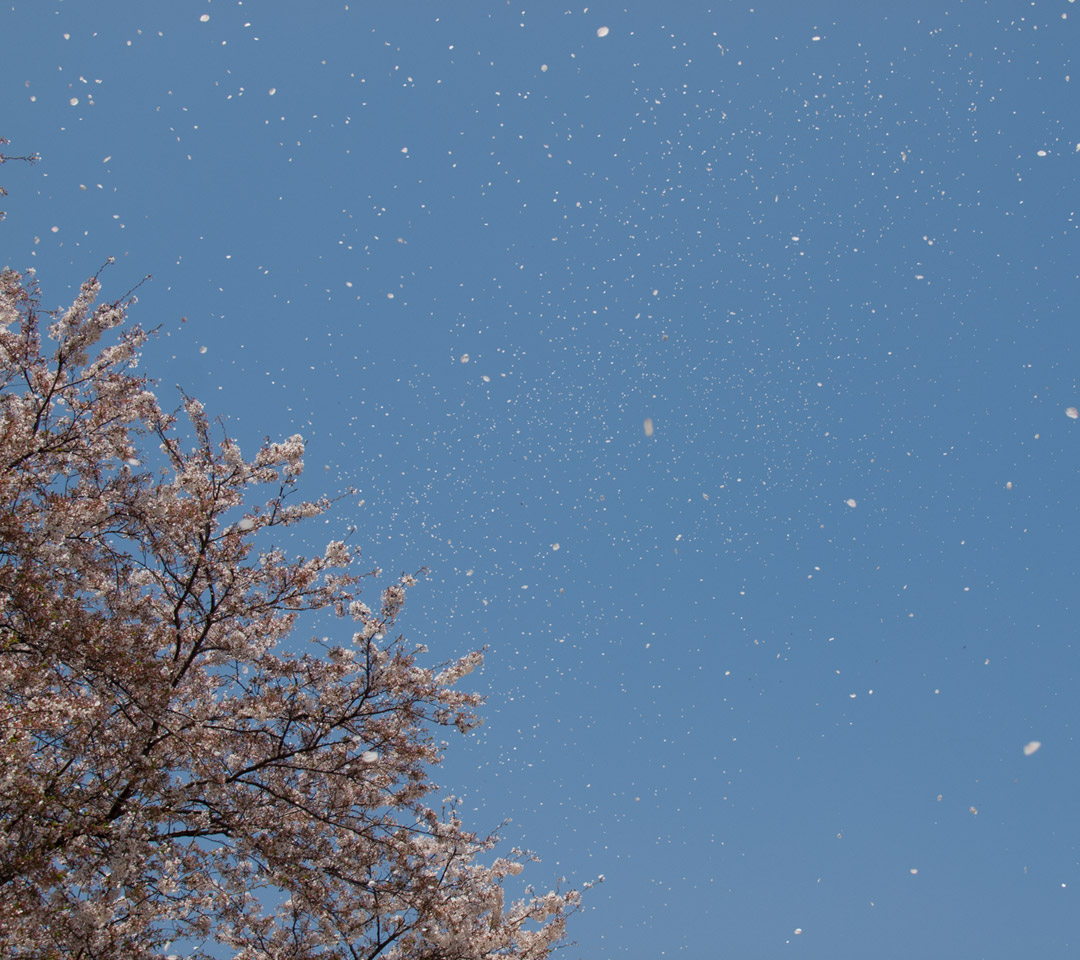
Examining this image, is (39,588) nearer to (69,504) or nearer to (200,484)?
(69,504)

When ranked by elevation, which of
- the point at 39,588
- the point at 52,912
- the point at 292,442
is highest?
the point at 292,442

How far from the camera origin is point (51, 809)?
471cm

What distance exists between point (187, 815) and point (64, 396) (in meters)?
3.79

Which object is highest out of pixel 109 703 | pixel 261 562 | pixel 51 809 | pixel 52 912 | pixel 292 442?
pixel 292 442

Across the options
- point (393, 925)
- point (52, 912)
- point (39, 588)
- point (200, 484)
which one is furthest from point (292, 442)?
point (393, 925)

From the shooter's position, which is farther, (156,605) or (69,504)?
(156,605)

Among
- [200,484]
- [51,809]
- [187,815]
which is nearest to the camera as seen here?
[51,809]

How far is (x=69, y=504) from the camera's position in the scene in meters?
5.76

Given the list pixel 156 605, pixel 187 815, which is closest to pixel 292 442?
pixel 156 605

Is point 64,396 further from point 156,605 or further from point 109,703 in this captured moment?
point 109,703

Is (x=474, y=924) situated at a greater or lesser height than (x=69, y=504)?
lesser

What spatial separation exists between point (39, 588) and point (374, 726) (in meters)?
2.87

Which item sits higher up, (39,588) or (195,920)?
(39,588)

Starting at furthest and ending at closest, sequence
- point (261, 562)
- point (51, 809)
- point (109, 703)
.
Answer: point (261, 562)
point (109, 703)
point (51, 809)
